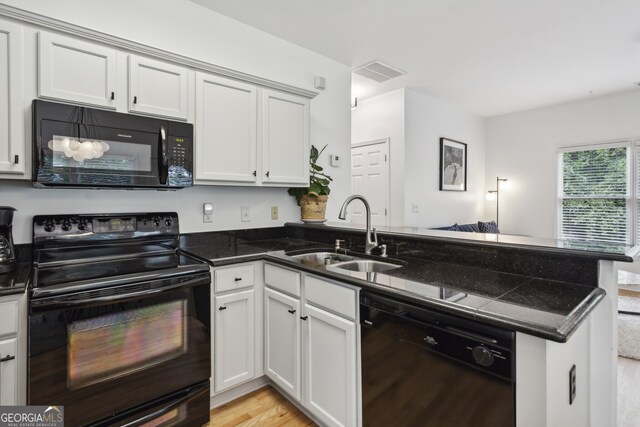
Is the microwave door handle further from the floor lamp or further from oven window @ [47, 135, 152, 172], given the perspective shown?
the floor lamp

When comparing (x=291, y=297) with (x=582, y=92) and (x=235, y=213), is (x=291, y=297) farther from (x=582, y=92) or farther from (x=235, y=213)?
(x=582, y=92)

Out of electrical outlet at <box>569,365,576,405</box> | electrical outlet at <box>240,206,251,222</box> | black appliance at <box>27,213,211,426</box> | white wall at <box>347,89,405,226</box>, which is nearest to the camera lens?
electrical outlet at <box>569,365,576,405</box>

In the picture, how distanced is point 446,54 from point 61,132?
3242 mm

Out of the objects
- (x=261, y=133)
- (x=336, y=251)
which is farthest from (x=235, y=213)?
(x=336, y=251)

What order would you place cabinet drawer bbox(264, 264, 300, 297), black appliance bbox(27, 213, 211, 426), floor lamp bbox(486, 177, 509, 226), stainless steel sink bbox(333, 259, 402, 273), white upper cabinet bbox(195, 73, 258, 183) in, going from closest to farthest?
1. black appliance bbox(27, 213, 211, 426)
2. cabinet drawer bbox(264, 264, 300, 297)
3. stainless steel sink bbox(333, 259, 402, 273)
4. white upper cabinet bbox(195, 73, 258, 183)
5. floor lamp bbox(486, 177, 509, 226)

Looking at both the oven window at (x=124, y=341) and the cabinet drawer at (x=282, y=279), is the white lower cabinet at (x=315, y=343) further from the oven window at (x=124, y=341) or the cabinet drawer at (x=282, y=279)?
the oven window at (x=124, y=341)

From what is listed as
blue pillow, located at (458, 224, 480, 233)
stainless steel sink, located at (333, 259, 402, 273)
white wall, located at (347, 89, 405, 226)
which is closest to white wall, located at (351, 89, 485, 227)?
white wall, located at (347, 89, 405, 226)

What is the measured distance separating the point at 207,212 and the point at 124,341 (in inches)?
43.2

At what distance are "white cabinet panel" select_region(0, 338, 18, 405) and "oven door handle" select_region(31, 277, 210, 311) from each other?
0.18 m

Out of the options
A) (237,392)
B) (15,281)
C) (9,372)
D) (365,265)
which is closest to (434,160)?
(365,265)

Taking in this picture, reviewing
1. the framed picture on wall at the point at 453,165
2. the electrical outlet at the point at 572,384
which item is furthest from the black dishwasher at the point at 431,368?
the framed picture on wall at the point at 453,165

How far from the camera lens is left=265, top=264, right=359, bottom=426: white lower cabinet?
62.3 inches

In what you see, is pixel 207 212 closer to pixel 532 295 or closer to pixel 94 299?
pixel 94 299

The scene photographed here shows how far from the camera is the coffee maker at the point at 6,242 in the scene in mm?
1590
